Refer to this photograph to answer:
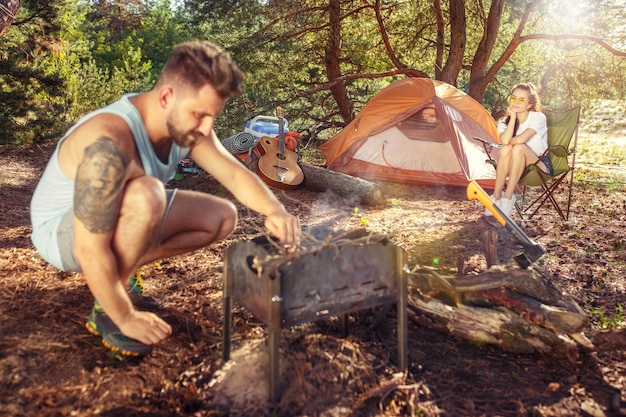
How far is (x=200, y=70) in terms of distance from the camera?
7.29 feet

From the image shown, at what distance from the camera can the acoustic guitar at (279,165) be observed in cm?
739

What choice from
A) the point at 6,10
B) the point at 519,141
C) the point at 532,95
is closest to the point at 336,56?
the point at 532,95

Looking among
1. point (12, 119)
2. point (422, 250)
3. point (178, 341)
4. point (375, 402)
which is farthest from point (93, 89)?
point (375, 402)

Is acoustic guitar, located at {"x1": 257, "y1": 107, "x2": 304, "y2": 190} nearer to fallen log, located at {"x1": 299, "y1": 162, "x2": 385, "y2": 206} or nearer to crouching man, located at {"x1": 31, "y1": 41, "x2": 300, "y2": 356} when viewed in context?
fallen log, located at {"x1": 299, "y1": 162, "x2": 385, "y2": 206}

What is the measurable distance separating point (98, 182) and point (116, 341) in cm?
85

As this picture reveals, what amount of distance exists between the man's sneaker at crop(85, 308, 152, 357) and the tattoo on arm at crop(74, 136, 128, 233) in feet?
2.10

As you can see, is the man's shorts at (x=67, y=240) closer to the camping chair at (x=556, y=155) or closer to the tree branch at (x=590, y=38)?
the camping chair at (x=556, y=155)

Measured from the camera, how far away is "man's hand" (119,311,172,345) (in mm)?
2422

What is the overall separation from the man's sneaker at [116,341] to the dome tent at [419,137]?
597 centimetres

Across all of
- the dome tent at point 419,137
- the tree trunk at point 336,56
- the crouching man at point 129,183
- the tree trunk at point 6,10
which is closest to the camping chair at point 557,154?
the dome tent at point 419,137

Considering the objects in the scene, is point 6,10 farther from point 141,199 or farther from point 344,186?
point 141,199

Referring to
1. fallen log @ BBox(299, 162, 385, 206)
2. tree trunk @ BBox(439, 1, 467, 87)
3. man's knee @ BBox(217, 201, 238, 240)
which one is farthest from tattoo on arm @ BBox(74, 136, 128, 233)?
tree trunk @ BBox(439, 1, 467, 87)

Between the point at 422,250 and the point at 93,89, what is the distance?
10.3 m

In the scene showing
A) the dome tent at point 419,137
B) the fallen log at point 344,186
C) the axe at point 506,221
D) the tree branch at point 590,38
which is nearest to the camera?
the axe at point 506,221
